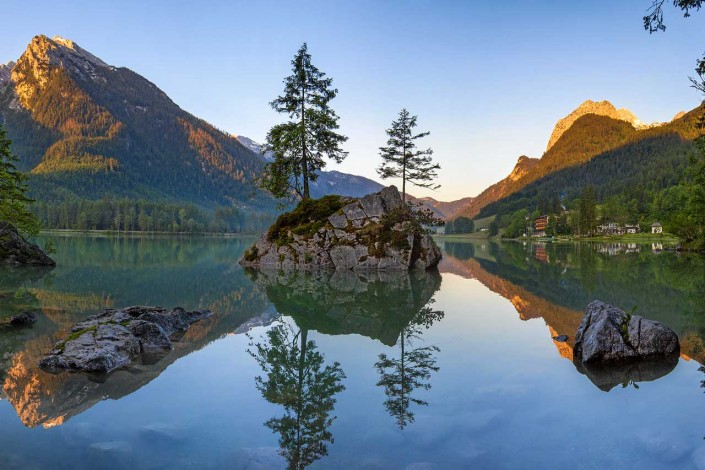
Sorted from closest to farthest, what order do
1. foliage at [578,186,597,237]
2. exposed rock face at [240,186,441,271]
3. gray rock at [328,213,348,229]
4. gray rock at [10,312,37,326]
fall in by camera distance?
gray rock at [10,312,37,326] < exposed rock face at [240,186,441,271] < gray rock at [328,213,348,229] < foliage at [578,186,597,237]

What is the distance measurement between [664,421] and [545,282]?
24.8 metres

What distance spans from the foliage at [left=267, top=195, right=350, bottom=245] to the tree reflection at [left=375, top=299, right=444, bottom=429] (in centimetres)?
2892

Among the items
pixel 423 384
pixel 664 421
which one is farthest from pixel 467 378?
pixel 664 421

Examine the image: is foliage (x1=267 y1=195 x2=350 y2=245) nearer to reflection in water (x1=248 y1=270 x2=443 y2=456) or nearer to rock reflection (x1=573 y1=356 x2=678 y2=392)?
reflection in water (x1=248 y1=270 x2=443 y2=456)

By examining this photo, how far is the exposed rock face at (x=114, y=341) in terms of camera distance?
11.4 meters

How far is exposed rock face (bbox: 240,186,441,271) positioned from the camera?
41.2 metres

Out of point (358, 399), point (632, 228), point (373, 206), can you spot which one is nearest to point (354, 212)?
point (373, 206)

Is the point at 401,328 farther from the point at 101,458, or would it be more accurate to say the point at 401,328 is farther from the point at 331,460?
the point at 101,458

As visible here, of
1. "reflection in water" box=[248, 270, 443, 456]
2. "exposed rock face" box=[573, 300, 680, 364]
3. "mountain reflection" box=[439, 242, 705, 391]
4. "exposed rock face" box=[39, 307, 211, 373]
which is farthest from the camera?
"exposed rock face" box=[573, 300, 680, 364]

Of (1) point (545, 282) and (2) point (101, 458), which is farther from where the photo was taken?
(1) point (545, 282)

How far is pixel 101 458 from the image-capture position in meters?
6.84

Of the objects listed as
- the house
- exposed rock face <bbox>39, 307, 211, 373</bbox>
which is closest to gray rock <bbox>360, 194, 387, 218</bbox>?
exposed rock face <bbox>39, 307, 211, 373</bbox>

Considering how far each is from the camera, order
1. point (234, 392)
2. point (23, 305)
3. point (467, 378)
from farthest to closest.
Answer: point (23, 305) < point (467, 378) < point (234, 392)

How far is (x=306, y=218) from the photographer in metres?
45.9
